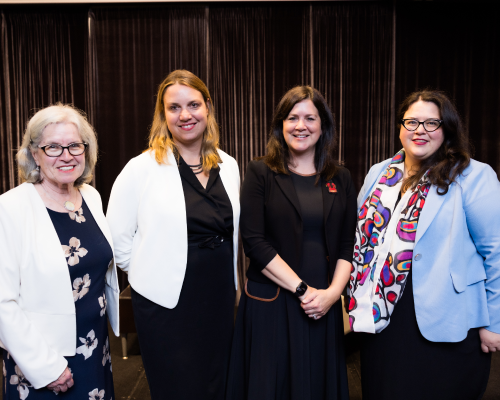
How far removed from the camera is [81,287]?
1421mm

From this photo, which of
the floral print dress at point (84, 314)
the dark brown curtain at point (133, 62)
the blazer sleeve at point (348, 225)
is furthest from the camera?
the dark brown curtain at point (133, 62)

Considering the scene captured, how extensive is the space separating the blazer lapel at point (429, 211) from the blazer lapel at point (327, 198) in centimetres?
39

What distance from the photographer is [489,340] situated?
1517 mm

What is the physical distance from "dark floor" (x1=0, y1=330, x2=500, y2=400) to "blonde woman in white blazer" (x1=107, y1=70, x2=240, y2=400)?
98 centimetres

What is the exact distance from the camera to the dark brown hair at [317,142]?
5.74 ft

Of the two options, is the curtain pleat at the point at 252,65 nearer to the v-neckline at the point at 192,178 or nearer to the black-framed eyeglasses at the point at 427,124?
the v-neckline at the point at 192,178

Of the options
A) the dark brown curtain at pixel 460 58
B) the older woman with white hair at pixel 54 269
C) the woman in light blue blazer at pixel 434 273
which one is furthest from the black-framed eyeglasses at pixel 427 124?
the dark brown curtain at pixel 460 58

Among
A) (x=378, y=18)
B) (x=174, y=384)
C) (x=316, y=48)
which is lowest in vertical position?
(x=174, y=384)

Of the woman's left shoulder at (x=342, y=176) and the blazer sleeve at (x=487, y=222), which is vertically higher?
the woman's left shoulder at (x=342, y=176)

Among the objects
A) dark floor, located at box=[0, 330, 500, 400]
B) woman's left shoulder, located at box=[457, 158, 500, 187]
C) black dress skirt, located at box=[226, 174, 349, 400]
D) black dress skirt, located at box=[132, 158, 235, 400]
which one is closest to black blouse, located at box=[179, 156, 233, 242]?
black dress skirt, located at box=[132, 158, 235, 400]

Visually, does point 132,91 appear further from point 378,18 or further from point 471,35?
point 471,35

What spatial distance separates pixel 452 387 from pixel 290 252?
0.86 m

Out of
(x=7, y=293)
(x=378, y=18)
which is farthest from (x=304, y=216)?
(x=378, y=18)

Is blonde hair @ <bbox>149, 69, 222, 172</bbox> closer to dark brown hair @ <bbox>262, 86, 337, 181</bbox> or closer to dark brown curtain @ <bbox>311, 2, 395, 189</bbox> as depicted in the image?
dark brown hair @ <bbox>262, 86, 337, 181</bbox>
